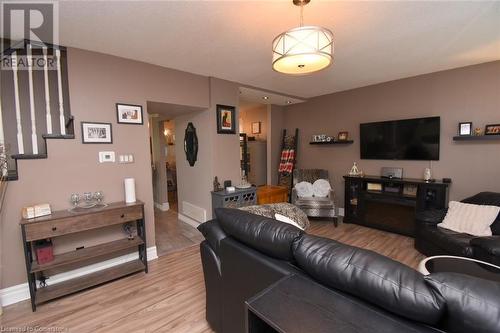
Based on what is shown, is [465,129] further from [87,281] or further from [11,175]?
[11,175]

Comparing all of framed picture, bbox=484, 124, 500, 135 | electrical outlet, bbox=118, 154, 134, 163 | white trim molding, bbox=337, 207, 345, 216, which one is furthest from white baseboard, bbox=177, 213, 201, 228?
framed picture, bbox=484, 124, 500, 135

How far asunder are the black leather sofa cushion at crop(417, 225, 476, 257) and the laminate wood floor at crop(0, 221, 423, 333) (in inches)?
13.1

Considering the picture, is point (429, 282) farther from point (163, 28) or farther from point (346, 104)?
point (346, 104)

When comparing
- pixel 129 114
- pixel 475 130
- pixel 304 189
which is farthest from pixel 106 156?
pixel 475 130

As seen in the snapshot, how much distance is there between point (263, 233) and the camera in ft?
4.14

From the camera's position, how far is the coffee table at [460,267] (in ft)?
5.33

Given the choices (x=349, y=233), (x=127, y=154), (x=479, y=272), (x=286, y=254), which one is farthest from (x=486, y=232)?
(x=127, y=154)

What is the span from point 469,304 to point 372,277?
0.27m

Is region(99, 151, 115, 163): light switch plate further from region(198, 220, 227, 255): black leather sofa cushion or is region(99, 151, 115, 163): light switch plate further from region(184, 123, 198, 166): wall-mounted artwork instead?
region(198, 220, 227, 255): black leather sofa cushion

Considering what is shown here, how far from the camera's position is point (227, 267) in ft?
4.73

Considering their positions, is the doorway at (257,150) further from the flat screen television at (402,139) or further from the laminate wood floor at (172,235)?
the flat screen television at (402,139)

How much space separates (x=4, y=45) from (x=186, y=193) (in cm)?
289

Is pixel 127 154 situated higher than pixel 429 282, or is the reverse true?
pixel 127 154

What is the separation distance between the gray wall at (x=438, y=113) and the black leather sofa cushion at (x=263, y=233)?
352cm
